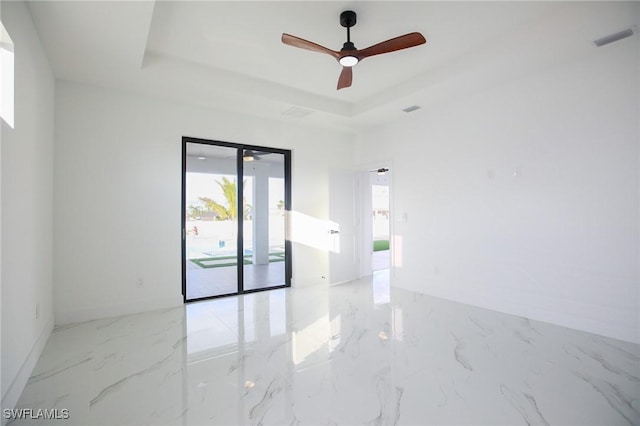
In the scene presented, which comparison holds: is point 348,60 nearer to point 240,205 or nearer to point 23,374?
point 240,205

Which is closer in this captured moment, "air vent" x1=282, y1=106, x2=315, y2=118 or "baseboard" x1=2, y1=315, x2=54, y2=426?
"baseboard" x1=2, y1=315, x2=54, y2=426

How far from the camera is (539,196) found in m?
3.46

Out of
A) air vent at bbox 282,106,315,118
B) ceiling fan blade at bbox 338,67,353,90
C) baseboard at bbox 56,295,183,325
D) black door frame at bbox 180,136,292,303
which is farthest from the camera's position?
air vent at bbox 282,106,315,118

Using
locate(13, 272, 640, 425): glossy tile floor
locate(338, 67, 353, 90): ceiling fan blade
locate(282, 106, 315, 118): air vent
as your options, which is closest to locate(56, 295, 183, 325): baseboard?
locate(13, 272, 640, 425): glossy tile floor

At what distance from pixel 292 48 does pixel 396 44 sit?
3.79 ft

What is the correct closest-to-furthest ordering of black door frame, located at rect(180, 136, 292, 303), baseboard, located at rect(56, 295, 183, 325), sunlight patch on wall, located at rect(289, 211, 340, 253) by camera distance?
baseboard, located at rect(56, 295, 183, 325) → black door frame, located at rect(180, 136, 292, 303) → sunlight patch on wall, located at rect(289, 211, 340, 253)

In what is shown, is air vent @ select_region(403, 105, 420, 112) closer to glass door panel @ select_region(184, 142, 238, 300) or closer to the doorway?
glass door panel @ select_region(184, 142, 238, 300)

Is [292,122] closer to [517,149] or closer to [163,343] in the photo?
[517,149]

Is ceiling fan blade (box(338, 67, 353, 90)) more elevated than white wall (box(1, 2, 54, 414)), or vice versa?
ceiling fan blade (box(338, 67, 353, 90))

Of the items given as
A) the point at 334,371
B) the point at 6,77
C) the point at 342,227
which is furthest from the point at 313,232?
the point at 6,77

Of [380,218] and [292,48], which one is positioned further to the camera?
[380,218]

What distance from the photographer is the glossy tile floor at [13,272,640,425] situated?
1895 mm

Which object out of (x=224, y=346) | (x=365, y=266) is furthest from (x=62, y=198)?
(x=365, y=266)

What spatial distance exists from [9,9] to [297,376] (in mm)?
3023
